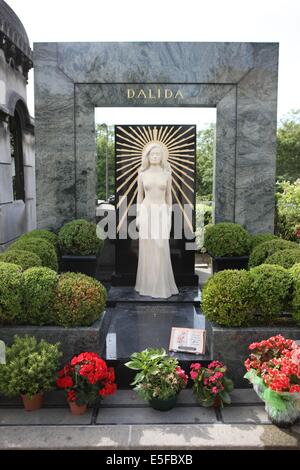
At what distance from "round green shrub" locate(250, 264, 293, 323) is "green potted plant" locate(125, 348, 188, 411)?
1392 mm

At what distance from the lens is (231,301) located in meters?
5.37

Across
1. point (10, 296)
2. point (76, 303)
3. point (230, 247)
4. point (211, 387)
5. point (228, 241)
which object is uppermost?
point (228, 241)

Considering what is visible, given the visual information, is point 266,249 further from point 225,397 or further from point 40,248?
point 40,248

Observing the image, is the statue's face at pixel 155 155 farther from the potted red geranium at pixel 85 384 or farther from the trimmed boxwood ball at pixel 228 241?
the potted red geranium at pixel 85 384

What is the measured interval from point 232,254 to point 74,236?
332 centimetres

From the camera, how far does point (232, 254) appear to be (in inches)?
351

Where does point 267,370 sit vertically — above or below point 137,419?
above

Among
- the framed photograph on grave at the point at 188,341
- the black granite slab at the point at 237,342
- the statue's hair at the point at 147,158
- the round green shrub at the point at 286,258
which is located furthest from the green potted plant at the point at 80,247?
the black granite slab at the point at 237,342

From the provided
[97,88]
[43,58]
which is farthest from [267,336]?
[43,58]

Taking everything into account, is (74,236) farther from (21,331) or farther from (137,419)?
(137,419)

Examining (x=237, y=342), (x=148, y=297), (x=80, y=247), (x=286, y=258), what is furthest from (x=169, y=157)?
(x=237, y=342)

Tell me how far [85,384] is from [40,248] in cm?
334

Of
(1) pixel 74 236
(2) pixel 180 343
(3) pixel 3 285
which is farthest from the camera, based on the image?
(1) pixel 74 236

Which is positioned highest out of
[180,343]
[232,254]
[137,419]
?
[232,254]
